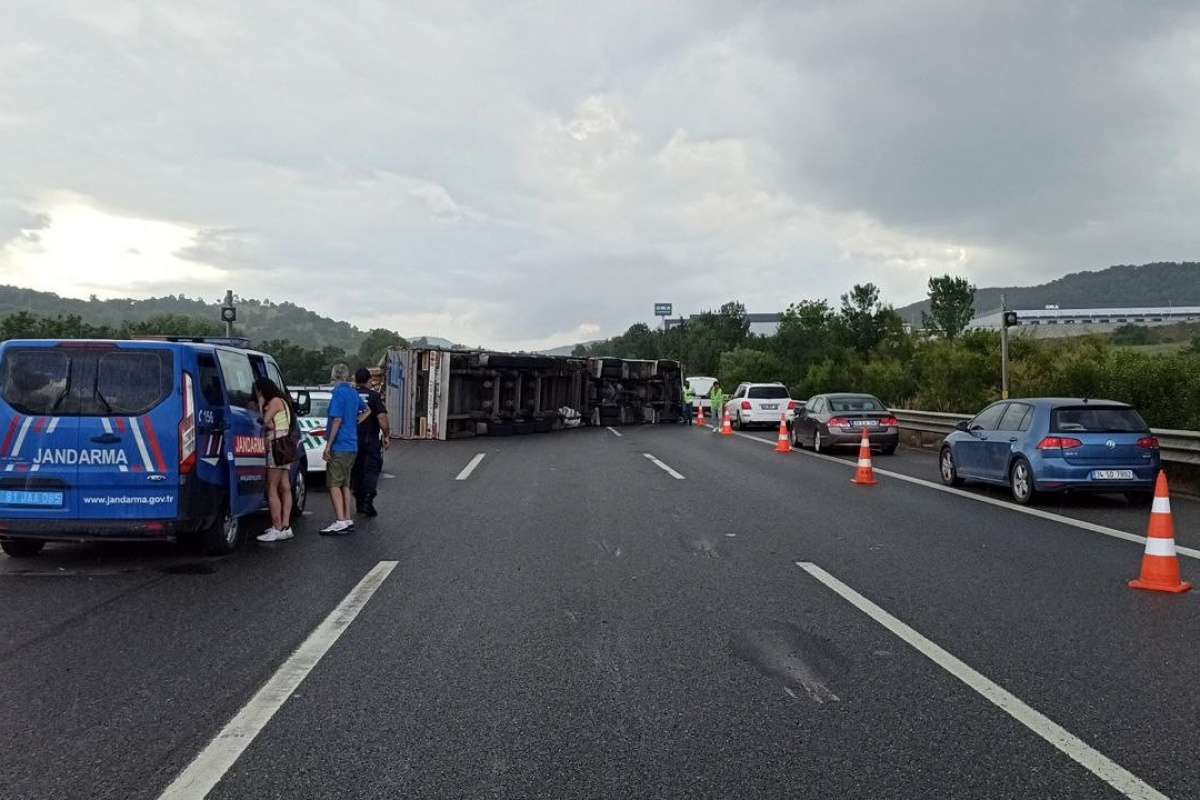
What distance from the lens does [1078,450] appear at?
11.3m

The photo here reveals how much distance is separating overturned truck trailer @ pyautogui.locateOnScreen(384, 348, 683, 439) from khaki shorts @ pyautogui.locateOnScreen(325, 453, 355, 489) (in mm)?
15317

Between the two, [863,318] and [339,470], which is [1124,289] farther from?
[339,470]

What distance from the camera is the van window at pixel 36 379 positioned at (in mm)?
7457

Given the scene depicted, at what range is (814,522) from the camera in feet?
33.5

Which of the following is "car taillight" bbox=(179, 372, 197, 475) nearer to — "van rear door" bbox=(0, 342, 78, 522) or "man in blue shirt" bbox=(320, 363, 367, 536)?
"van rear door" bbox=(0, 342, 78, 522)

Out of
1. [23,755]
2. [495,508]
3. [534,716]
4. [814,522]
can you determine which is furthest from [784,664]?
[495,508]

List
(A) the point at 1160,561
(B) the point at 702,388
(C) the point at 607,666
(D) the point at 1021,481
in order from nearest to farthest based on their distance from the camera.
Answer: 1. (C) the point at 607,666
2. (A) the point at 1160,561
3. (D) the point at 1021,481
4. (B) the point at 702,388

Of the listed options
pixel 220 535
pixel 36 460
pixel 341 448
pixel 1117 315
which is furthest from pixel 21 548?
pixel 1117 315

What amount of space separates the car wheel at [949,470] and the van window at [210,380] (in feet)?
34.9

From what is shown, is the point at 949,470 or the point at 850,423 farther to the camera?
the point at 850,423

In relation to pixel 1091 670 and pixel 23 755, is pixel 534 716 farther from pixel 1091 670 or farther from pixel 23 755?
pixel 1091 670

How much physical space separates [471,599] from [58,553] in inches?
179

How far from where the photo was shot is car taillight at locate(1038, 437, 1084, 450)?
11336mm

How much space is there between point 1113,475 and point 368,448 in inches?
367
